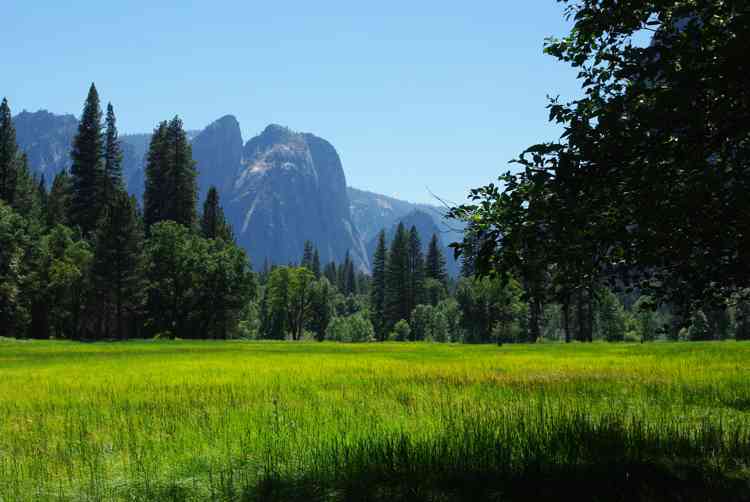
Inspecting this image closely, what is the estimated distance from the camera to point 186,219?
9462cm

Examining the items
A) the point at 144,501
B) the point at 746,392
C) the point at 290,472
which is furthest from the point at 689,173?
the point at 746,392

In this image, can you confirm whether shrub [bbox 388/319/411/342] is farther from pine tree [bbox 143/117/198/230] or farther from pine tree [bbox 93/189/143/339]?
pine tree [bbox 93/189/143/339]

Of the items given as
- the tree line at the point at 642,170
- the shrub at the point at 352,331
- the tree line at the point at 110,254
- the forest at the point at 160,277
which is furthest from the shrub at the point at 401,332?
the tree line at the point at 642,170

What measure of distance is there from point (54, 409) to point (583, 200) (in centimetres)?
1486

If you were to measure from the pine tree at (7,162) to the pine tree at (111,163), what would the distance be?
12004 millimetres

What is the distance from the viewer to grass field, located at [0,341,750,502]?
323 inches

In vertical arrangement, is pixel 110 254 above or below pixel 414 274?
above

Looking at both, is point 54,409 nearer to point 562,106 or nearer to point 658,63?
point 562,106

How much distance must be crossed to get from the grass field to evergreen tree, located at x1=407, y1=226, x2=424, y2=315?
4032 inches

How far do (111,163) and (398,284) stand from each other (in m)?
58.2

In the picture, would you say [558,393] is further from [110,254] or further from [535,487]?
[110,254]

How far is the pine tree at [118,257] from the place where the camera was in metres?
72.5

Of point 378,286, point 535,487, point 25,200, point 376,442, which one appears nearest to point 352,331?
point 378,286

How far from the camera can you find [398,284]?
396 ft
